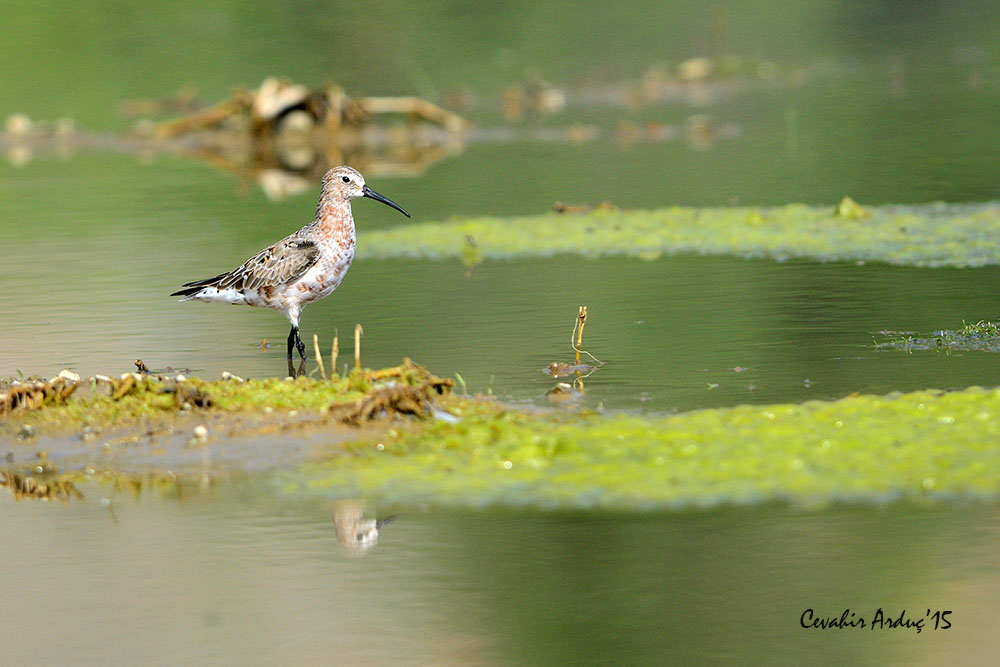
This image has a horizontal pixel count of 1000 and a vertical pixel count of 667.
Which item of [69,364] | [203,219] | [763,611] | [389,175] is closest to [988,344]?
[763,611]

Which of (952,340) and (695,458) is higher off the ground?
(952,340)

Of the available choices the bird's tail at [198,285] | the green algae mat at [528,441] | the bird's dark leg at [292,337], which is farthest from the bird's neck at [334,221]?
the green algae mat at [528,441]

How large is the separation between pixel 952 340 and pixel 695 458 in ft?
12.5

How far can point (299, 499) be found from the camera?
8.69 meters

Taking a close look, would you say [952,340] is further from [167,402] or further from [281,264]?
[167,402]

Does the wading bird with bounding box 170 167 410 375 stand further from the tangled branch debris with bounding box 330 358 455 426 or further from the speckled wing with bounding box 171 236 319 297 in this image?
the tangled branch debris with bounding box 330 358 455 426

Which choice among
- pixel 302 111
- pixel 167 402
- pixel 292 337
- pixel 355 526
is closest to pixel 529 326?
pixel 292 337

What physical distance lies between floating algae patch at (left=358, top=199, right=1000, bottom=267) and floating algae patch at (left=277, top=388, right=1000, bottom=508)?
252 inches

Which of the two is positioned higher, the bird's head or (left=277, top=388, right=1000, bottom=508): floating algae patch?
the bird's head

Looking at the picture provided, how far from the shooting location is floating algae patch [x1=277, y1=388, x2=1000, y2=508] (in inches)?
332

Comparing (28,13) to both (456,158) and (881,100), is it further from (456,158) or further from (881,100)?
(881,100)

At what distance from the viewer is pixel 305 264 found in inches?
471

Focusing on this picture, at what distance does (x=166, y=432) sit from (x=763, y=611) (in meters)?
4.12

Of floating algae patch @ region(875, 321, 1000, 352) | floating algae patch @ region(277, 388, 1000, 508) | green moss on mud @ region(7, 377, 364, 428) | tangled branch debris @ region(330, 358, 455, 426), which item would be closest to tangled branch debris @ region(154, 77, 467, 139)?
floating algae patch @ region(875, 321, 1000, 352)
